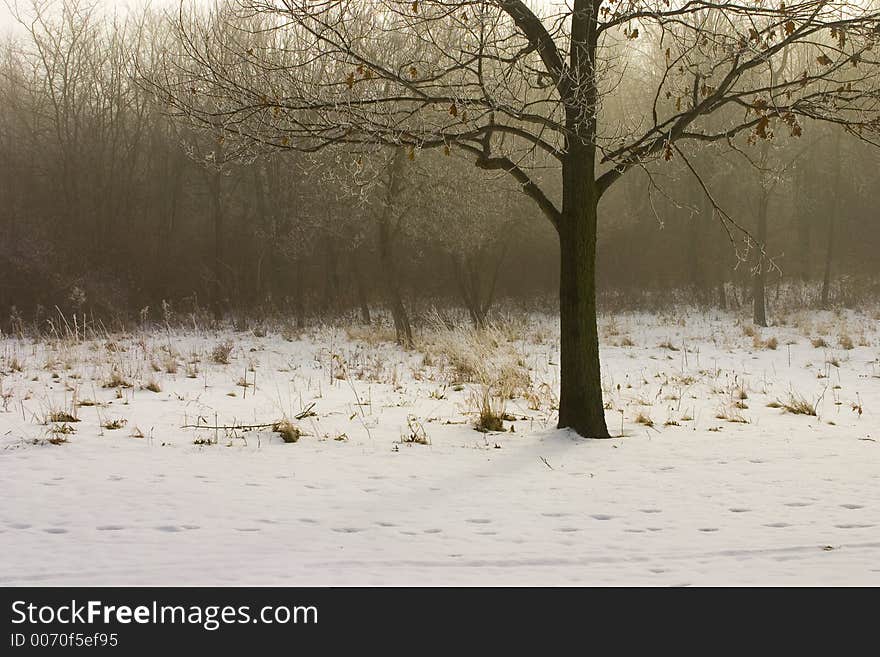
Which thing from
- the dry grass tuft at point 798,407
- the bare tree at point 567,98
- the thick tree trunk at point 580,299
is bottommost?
the dry grass tuft at point 798,407

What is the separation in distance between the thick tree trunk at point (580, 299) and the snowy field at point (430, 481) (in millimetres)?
330

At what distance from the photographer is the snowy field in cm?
424

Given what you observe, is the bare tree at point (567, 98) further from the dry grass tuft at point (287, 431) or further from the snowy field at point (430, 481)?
the dry grass tuft at point (287, 431)

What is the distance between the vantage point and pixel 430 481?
6195 mm

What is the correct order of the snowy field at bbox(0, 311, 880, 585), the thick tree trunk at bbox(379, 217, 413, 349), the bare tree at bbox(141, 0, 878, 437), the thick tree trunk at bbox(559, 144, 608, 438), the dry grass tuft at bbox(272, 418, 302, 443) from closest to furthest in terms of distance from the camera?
the snowy field at bbox(0, 311, 880, 585), the bare tree at bbox(141, 0, 878, 437), the dry grass tuft at bbox(272, 418, 302, 443), the thick tree trunk at bbox(559, 144, 608, 438), the thick tree trunk at bbox(379, 217, 413, 349)

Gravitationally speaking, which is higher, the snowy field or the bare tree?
the bare tree

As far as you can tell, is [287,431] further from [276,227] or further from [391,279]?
[276,227]

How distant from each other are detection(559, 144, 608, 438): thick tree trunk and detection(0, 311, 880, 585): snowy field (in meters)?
0.33

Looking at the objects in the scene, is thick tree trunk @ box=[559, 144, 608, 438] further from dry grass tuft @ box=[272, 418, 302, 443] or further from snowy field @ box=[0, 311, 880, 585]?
dry grass tuft @ box=[272, 418, 302, 443]

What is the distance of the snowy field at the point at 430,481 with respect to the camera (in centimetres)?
424

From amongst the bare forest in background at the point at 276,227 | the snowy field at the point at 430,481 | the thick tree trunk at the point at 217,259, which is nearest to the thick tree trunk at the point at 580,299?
the snowy field at the point at 430,481

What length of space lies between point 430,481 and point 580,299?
289 cm

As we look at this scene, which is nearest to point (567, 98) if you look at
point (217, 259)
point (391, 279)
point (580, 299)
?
point (580, 299)

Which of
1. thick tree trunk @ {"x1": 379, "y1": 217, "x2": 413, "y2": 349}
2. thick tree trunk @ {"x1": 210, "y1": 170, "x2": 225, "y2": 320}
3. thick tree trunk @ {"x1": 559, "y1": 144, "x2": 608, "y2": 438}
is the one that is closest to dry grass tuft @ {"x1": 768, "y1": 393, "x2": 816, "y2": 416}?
thick tree trunk @ {"x1": 559, "y1": 144, "x2": 608, "y2": 438}
